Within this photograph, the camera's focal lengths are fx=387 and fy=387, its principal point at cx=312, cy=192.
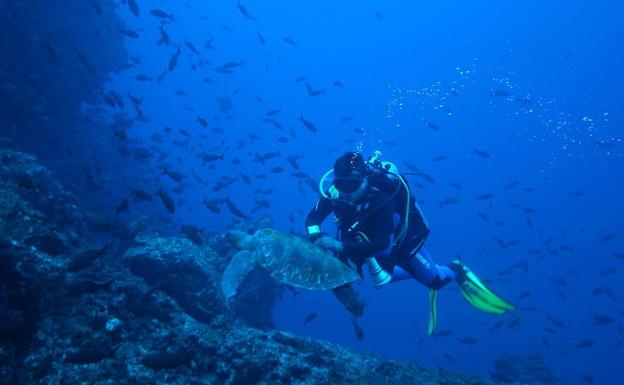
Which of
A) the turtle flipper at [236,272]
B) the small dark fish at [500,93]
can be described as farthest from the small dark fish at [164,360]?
the small dark fish at [500,93]

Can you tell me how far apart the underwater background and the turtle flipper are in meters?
1.98

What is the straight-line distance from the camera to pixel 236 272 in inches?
186

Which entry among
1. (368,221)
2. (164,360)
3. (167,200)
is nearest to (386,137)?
(167,200)

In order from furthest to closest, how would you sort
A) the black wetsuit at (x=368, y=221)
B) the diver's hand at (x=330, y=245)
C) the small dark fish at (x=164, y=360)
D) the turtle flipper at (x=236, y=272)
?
the black wetsuit at (x=368, y=221) → the diver's hand at (x=330, y=245) → the turtle flipper at (x=236, y=272) → the small dark fish at (x=164, y=360)

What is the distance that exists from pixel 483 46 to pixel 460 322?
94.8 metres

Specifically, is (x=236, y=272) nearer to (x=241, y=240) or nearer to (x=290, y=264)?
(x=241, y=240)

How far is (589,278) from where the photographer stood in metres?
63.0

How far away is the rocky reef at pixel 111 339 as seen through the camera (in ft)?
13.2

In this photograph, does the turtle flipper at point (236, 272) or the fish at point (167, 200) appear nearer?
the turtle flipper at point (236, 272)

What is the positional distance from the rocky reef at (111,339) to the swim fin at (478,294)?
1.81 m

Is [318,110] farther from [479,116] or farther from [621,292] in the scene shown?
[621,292]

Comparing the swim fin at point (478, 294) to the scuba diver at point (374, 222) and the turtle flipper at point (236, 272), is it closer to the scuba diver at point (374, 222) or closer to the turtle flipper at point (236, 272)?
the scuba diver at point (374, 222)

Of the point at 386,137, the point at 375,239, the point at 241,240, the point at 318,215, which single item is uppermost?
the point at 375,239

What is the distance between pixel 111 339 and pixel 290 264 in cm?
230
